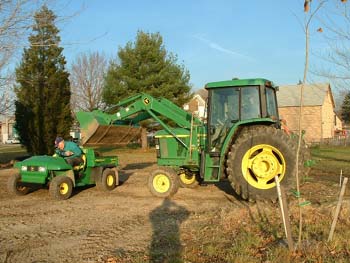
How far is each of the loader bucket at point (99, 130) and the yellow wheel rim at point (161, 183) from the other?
1.82 meters

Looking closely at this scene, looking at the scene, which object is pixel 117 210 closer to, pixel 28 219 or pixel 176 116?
pixel 28 219

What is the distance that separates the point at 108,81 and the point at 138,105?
19872 mm

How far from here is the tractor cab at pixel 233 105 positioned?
8984 mm

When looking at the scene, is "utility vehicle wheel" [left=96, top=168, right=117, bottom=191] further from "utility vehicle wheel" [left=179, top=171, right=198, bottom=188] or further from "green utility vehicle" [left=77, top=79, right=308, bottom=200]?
"utility vehicle wheel" [left=179, top=171, right=198, bottom=188]

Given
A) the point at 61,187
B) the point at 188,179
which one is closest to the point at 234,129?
the point at 188,179

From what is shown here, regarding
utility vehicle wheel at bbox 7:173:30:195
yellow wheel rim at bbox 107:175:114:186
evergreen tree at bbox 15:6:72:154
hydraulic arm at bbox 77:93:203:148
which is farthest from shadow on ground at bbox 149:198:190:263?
evergreen tree at bbox 15:6:72:154

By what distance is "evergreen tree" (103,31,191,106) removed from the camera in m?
29.0

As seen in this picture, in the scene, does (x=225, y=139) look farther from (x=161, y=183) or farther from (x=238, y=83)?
(x=161, y=183)

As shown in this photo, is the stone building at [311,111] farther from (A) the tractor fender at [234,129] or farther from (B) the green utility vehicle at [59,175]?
(A) the tractor fender at [234,129]

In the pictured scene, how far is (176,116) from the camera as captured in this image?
33.7 ft

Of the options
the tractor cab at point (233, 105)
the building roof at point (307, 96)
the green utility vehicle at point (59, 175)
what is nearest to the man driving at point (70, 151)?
the green utility vehicle at point (59, 175)

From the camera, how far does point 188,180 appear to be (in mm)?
11000

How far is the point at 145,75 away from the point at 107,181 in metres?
19.4

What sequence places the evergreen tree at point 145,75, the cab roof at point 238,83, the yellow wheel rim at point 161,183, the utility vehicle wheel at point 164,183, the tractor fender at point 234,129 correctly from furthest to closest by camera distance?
1. the evergreen tree at point 145,75
2. the yellow wheel rim at point 161,183
3. the utility vehicle wheel at point 164,183
4. the cab roof at point 238,83
5. the tractor fender at point 234,129
